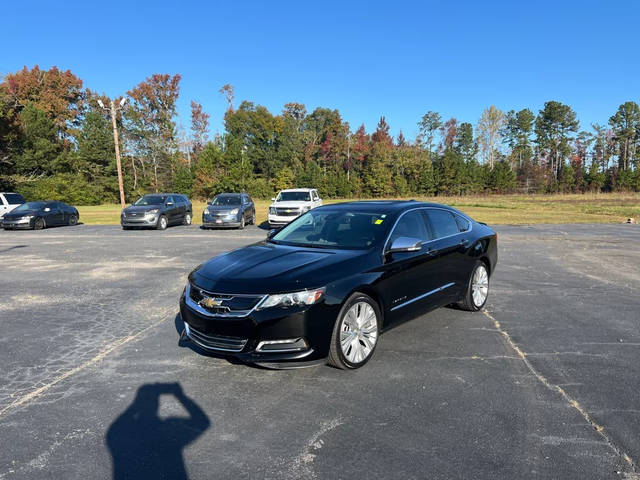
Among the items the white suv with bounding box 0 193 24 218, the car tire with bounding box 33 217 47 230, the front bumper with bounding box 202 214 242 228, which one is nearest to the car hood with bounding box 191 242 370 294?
the front bumper with bounding box 202 214 242 228

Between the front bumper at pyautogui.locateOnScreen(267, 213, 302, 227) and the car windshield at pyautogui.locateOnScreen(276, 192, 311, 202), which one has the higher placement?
the car windshield at pyautogui.locateOnScreen(276, 192, 311, 202)

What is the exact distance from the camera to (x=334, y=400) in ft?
12.1

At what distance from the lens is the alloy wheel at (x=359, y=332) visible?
416 cm

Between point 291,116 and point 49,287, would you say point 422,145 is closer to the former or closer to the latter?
point 291,116

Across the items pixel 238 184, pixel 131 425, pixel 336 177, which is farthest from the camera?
pixel 336 177

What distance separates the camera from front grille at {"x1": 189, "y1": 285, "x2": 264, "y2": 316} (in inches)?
152

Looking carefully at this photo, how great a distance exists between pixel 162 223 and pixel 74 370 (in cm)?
1630

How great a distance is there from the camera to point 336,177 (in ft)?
222

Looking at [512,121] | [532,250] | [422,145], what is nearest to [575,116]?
[512,121]

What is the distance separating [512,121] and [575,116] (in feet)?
38.6

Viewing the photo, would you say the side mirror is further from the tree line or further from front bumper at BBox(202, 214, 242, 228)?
the tree line

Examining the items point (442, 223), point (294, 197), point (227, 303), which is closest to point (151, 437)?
point (227, 303)

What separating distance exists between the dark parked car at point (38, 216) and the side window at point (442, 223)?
2047 cm

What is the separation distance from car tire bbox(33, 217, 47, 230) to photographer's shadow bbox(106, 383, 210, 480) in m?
20.4
